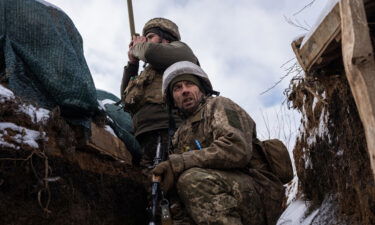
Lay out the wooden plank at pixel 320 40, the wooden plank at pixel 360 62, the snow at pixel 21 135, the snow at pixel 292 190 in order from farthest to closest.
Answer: the snow at pixel 292 190 → the wooden plank at pixel 320 40 → the snow at pixel 21 135 → the wooden plank at pixel 360 62

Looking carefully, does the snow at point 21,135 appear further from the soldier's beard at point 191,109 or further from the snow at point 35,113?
the soldier's beard at point 191,109

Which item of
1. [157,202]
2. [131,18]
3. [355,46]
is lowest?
[157,202]

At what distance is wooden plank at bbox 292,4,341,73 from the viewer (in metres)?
3.23

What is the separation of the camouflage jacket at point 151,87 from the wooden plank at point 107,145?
0.79ft

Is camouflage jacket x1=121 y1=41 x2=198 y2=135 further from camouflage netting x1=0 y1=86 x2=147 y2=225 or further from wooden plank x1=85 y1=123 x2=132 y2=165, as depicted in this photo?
camouflage netting x1=0 y1=86 x2=147 y2=225

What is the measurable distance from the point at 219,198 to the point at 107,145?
1.49 meters

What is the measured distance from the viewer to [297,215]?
16.3 feet

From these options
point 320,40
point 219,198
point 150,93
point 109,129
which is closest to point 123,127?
point 109,129

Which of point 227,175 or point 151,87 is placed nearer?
point 227,175

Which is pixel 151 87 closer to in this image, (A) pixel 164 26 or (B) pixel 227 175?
(A) pixel 164 26

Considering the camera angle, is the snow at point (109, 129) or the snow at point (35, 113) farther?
the snow at point (109, 129)

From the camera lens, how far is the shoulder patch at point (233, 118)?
10.7 feet

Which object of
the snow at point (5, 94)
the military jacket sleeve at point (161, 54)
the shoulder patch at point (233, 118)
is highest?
the military jacket sleeve at point (161, 54)

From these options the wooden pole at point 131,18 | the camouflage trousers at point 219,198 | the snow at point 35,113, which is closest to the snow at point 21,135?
the snow at point 35,113
